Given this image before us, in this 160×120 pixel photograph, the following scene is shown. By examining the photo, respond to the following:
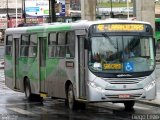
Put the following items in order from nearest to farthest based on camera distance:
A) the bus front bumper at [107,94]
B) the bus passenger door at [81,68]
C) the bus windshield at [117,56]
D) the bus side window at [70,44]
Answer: the bus front bumper at [107,94] → the bus windshield at [117,56] → the bus passenger door at [81,68] → the bus side window at [70,44]

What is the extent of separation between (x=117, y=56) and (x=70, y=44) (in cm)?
185

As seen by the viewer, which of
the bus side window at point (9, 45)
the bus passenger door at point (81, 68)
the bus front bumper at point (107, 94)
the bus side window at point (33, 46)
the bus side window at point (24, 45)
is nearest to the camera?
the bus front bumper at point (107, 94)

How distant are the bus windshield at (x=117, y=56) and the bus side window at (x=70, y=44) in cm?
109

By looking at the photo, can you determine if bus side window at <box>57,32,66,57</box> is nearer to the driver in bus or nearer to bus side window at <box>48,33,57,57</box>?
bus side window at <box>48,33,57,57</box>

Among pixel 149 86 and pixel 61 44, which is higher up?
pixel 61 44

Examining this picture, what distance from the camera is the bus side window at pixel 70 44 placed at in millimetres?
16750

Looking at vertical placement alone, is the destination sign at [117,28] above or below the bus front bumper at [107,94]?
above

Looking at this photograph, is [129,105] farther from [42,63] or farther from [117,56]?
[42,63]

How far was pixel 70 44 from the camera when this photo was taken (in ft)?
55.7

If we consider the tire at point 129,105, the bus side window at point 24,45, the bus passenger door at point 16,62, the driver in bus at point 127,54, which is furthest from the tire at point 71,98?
the bus passenger door at point 16,62

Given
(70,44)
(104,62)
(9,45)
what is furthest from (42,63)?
(104,62)

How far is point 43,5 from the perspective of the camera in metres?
107

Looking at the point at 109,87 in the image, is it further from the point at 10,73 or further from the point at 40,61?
the point at 10,73

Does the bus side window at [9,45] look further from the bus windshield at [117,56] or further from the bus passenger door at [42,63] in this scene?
the bus windshield at [117,56]
